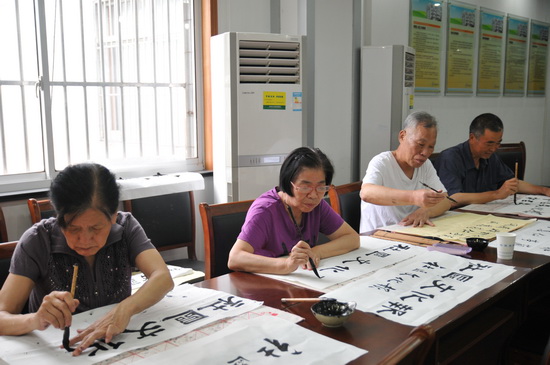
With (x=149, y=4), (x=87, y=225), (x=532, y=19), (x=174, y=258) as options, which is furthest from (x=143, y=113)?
(x=532, y=19)

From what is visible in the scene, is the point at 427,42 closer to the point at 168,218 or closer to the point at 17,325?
the point at 168,218

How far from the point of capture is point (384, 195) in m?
2.58

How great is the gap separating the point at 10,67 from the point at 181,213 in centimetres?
127

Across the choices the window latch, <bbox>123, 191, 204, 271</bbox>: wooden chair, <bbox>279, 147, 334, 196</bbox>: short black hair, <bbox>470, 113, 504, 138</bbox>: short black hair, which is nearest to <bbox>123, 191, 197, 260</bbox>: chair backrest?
<bbox>123, 191, 204, 271</bbox>: wooden chair

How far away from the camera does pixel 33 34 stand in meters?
2.93

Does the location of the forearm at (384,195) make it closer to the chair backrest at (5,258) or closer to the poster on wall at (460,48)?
the chair backrest at (5,258)

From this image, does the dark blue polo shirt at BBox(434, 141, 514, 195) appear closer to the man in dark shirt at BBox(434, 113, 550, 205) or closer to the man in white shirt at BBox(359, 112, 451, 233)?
the man in dark shirt at BBox(434, 113, 550, 205)

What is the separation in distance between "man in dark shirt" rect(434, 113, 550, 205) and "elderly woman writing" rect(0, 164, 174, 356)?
210 cm

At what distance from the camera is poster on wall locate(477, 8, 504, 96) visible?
5945 mm

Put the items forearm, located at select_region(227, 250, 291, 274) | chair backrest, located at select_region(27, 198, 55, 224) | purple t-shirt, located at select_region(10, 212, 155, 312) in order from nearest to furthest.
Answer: purple t-shirt, located at select_region(10, 212, 155, 312) < forearm, located at select_region(227, 250, 291, 274) < chair backrest, located at select_region(27, 198, 55, 224)

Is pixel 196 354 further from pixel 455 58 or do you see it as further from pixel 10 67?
pixel 455 58

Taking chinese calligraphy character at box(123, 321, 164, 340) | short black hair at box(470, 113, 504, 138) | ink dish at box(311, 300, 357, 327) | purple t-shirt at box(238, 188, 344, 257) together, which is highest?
short black hair at box(470, 113, 504, 138)

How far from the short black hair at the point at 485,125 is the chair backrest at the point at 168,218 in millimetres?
1835

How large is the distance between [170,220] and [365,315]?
206 cm
